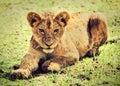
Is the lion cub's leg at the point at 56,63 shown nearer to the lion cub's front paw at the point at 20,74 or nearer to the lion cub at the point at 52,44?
the lion cub at the point at 52,44

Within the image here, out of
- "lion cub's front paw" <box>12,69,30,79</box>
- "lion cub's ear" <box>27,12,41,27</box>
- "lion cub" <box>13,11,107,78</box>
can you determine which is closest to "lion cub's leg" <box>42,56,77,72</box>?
"lion cub" <box>13,11,107,78</box>

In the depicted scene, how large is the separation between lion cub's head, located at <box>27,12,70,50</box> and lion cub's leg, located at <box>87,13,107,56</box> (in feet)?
0.74

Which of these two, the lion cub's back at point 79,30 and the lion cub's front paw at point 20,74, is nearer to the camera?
the lion cub's front paw at point 20,74

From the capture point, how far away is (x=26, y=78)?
7.40 feet

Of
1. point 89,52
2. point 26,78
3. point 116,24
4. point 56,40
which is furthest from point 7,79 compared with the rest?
point 116,24

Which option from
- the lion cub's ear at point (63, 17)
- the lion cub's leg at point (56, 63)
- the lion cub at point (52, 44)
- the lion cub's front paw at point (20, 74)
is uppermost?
the lion cub's ear at point (63, 17)

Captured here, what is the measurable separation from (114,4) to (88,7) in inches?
6.9

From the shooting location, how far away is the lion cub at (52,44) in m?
2.28

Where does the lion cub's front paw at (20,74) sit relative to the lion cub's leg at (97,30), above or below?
below

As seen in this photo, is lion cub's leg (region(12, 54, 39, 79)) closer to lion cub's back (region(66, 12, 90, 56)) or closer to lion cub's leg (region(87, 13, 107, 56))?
lion cub's back (region(66, 12, 90, 56))

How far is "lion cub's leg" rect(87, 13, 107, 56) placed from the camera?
2.45m

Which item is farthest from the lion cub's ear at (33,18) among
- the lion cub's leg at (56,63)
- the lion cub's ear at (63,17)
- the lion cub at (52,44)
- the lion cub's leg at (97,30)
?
the lion cub's leg at (97,30)

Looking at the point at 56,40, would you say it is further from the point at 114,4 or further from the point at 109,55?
the point at 114,4

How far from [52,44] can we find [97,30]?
13.4 inches
